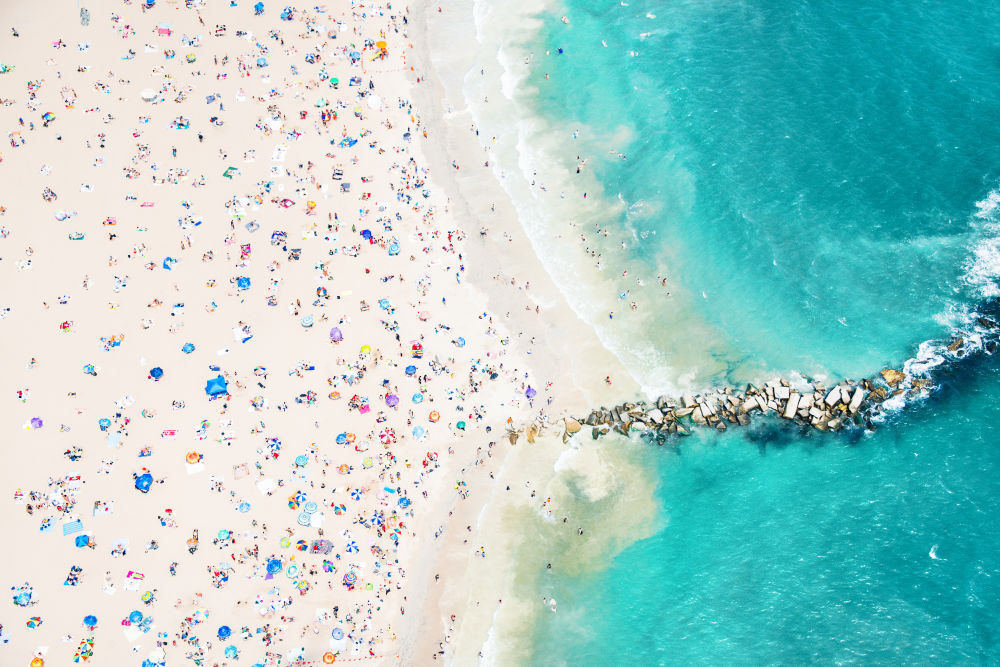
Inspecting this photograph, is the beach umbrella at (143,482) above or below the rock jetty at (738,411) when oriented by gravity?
below

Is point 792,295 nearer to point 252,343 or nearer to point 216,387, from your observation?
point 252,343

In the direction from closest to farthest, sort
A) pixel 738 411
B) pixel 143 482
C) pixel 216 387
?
pixel 143 482
pixel 738 411
pixel 216 387

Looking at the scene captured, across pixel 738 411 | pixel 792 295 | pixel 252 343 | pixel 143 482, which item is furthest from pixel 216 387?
pixel 792 295

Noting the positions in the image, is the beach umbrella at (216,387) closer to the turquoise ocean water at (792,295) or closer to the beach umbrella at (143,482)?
the beach umbrella at (143,482)

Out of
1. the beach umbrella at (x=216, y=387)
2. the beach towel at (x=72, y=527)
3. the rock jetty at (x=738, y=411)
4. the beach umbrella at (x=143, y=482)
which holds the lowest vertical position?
the beach towel at (x=72, y=527)

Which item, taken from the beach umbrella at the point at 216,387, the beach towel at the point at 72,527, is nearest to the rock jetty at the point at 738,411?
the beach umbrella at the point at 216,387

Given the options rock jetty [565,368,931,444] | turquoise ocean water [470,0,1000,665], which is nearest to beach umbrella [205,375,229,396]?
turquoise ocean water [470,0,1000,665]

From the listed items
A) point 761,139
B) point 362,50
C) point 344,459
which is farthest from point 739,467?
point 362,50
